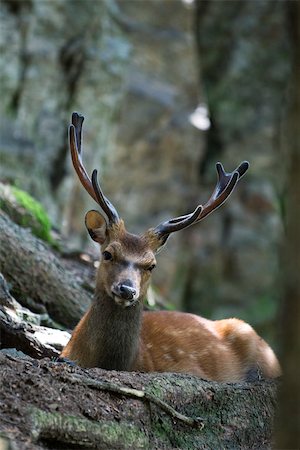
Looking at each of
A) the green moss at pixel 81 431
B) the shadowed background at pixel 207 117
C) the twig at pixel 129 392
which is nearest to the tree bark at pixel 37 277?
the shadowed background at pixel 207 117

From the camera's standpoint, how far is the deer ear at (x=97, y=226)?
7.73 m

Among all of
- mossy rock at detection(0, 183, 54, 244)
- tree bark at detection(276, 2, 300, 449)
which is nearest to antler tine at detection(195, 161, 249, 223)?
mossy rock at detection(0, 183, 54, 244)

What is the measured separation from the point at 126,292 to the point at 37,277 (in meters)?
1.58

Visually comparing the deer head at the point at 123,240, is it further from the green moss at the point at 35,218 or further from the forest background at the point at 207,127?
the forest background at the point at 207,127

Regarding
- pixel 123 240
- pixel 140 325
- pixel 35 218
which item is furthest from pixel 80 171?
pixel 35 218

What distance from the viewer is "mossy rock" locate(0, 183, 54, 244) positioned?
9461 mm

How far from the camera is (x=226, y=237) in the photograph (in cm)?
2225

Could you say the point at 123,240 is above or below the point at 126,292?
above

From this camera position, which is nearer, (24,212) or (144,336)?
(144,336)

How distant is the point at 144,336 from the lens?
25.9 ft

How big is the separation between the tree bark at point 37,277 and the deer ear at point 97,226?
828 mm

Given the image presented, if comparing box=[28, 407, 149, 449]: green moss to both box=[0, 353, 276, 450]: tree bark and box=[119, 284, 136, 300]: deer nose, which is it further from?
box=[119, 284, 136, 300]: deer nose

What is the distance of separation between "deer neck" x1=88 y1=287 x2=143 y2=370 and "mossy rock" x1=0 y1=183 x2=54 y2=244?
228 cm

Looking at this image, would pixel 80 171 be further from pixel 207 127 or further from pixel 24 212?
pixel 207 127
